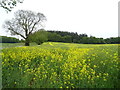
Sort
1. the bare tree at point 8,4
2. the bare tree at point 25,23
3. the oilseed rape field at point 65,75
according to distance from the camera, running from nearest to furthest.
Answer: the oilseed rape field at point 65,75 → the bare tree at point 8,4 → the bare tree at point 25,23

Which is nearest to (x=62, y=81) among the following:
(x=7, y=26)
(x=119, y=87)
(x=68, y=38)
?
(x=119, y=87)

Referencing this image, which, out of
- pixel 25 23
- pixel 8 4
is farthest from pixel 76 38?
pixel 25 23

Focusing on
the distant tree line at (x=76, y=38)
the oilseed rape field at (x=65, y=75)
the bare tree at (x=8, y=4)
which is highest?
the bare tree at (x=8, y=4)

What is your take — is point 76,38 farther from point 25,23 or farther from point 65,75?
point 25,23

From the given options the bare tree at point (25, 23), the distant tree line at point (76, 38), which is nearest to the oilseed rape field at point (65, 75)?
the distant tree line at point (76, 38)

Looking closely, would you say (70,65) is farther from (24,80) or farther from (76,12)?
(76,12)

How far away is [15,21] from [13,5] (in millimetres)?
18542

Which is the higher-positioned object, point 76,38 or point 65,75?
point 76,38

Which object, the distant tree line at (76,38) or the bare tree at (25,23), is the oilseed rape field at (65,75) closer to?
the distant tree line at (76,38)

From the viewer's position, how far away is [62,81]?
6070 mm

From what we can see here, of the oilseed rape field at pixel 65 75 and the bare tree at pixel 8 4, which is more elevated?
the bare tree at pixel 8 4

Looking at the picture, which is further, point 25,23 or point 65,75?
point 25,23

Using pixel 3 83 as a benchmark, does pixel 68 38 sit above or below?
above

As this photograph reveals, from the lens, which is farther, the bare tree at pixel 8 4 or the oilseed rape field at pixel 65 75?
the bare tree at pixel 8 4
